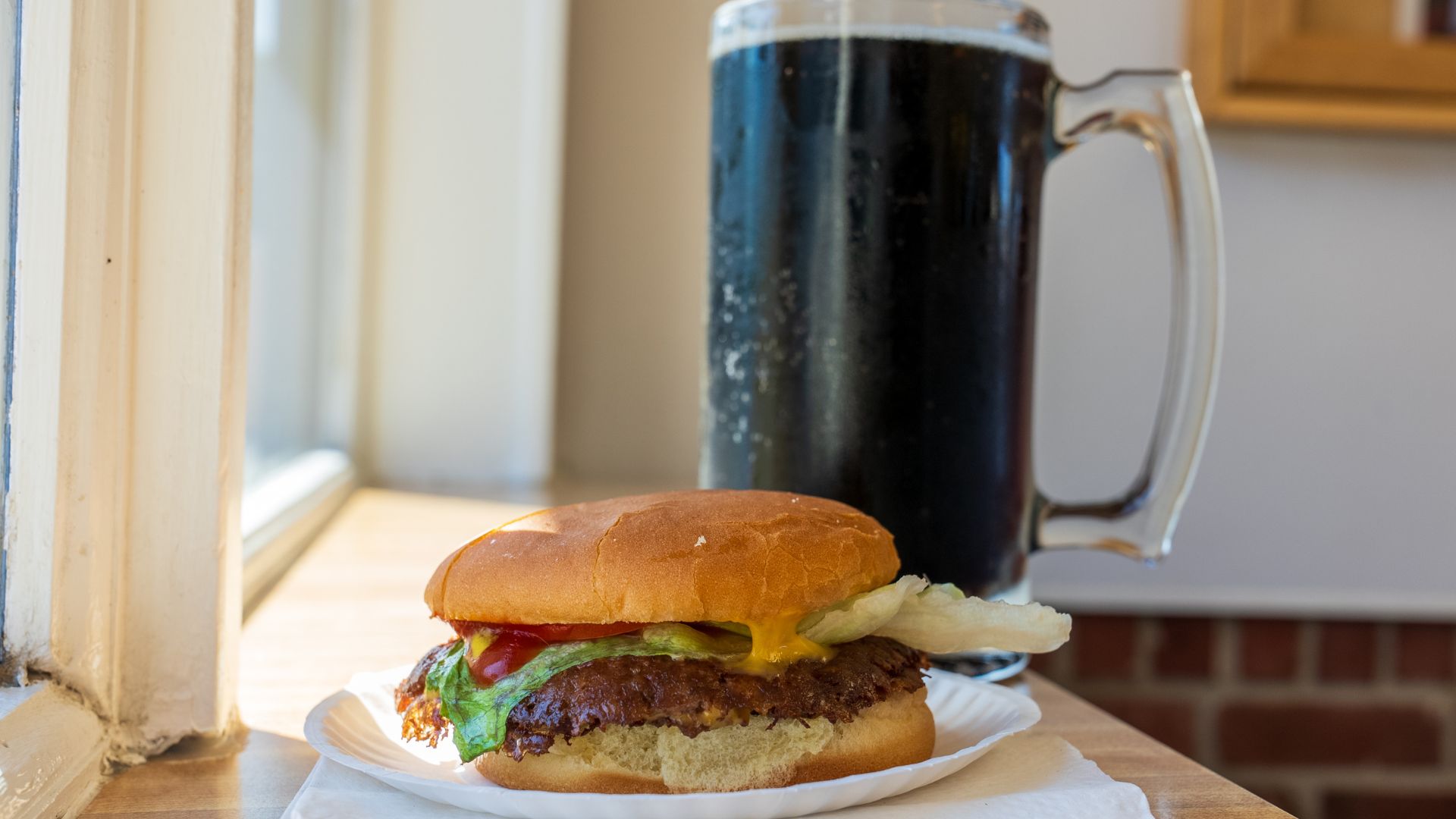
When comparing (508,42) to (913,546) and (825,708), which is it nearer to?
(913,546)

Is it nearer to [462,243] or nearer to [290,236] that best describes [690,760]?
[290,236]

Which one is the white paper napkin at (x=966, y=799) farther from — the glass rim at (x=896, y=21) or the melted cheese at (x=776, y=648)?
the glass rim at (x=896, y=21)

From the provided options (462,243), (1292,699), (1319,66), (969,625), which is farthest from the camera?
Result: (462,243)

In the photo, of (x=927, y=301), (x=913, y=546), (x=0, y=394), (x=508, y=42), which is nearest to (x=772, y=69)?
(x=927, y=301)

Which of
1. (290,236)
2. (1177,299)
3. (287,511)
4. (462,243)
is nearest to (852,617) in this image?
(1177,299)

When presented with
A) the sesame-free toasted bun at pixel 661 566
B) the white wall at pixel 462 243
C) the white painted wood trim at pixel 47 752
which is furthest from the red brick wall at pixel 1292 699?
the white painted wood trim at pixel 47 752

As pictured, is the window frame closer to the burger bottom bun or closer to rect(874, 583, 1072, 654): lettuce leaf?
the burger bottom bun

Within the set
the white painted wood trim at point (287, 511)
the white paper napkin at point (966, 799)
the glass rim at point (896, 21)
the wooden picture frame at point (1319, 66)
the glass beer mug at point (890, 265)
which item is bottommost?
the white painted wood trim at point (287, 511)
